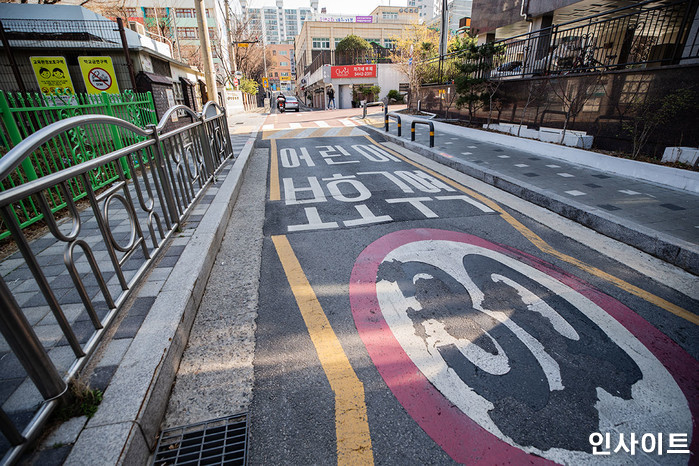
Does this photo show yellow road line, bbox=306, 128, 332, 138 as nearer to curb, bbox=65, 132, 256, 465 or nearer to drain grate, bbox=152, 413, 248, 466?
curb, bbox=65, 132, 256, 465

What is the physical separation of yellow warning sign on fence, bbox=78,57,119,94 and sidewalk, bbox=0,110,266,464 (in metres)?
11.1

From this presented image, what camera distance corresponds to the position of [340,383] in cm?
224

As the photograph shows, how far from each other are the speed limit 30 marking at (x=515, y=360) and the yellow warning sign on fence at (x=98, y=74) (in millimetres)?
13342

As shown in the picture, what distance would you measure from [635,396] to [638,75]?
799cm

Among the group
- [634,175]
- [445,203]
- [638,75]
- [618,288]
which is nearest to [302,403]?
[618,288]

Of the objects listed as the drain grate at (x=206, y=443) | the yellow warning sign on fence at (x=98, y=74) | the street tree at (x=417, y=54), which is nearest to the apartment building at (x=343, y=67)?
the street tree at (x=417, y=54)

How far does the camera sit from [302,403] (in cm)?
211

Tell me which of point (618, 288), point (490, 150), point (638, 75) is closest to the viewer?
point (618, 288)

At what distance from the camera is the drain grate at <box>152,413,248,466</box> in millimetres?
1806

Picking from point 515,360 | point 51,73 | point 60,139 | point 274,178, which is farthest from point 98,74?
point 515,360

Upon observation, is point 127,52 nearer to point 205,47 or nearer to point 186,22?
point 205,47

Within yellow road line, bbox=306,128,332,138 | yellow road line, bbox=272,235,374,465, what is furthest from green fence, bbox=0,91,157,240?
yellow road line, bbox=306,128,332,138

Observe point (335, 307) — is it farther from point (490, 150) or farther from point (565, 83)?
point (565, 83)

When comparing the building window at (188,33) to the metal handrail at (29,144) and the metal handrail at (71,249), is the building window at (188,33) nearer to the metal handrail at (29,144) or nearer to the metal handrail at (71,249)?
the metal handrail at (71,249)
